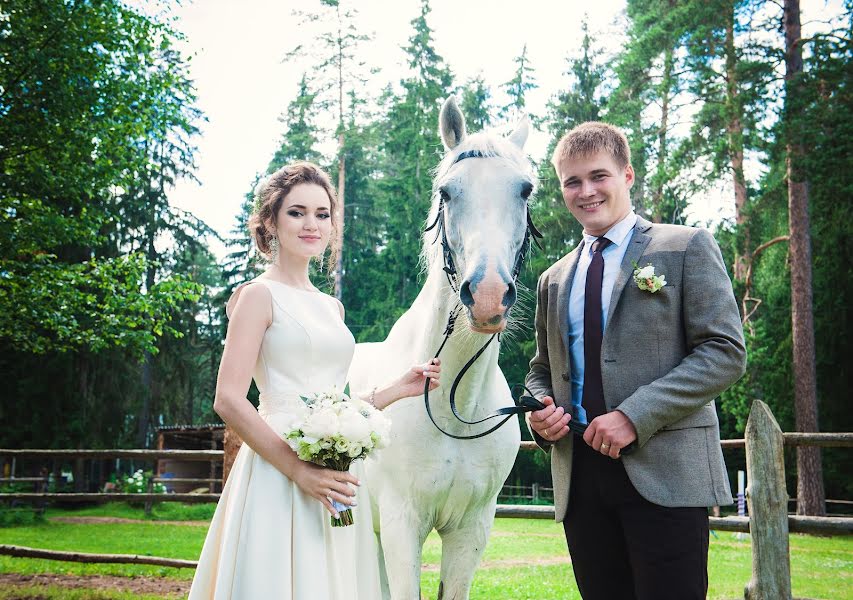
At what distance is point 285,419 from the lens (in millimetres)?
2303

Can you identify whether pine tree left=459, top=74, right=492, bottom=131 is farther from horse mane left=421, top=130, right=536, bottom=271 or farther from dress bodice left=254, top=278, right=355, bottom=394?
dress bodice left=254, top=278, right=355, bottom=394

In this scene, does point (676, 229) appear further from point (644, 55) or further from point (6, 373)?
point (6, 373)

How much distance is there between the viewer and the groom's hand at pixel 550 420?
2156 mm

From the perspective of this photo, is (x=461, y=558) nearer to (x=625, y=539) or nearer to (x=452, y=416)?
(x=452, y=416)

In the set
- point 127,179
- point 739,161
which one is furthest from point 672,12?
point 127,179

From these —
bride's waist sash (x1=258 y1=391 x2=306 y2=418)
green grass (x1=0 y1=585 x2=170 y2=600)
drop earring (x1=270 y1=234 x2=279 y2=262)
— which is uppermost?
drop earring (x1=270 y1=234 x2=279 y2=262)

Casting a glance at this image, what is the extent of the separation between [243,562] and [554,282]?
147 cm

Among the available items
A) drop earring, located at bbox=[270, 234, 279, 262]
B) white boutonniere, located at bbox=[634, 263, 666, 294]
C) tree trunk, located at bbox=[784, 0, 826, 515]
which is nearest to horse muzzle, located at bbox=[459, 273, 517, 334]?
white boutonniere, located at bbox=[634, 263, 666, 294]

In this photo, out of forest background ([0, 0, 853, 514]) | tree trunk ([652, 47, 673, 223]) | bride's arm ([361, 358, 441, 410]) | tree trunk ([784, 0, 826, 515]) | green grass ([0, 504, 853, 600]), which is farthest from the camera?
tree trunk ([652, 47, 673, 223])

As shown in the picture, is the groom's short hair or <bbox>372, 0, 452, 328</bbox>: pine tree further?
<bbox>372, 0, 452, 328</bbox>: pine tree

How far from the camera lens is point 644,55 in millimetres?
15469

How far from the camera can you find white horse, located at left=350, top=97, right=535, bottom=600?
250cm

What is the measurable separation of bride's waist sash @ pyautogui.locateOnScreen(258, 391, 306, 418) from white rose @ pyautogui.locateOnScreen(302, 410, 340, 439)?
0.29m

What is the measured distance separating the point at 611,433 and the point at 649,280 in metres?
0.49
